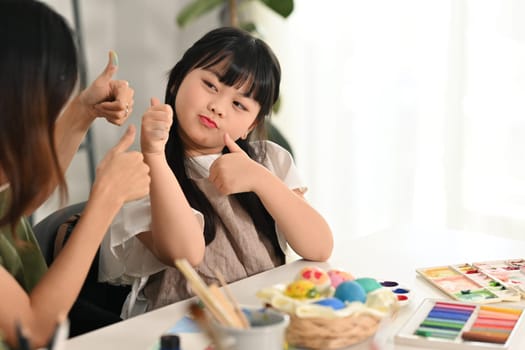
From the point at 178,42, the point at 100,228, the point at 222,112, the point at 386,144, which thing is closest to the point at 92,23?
the point at 178,42

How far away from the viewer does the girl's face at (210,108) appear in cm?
145

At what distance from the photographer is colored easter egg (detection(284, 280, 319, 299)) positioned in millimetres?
975

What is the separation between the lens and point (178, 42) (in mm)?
3588

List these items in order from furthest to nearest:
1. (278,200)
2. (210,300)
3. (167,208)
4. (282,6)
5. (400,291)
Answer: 1. (282,6)
2. (278,200)
3. (167,208)
4. (400,291)
5. (210,300)

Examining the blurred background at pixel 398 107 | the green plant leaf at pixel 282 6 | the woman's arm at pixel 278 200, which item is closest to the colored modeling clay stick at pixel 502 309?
the woman's arm at pixel 278 200

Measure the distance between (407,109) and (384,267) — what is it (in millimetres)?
1591

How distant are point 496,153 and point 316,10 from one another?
3.09 feet

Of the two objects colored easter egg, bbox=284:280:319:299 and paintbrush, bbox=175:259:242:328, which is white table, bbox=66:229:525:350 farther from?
paintbrush, bbox=175:259:242:328

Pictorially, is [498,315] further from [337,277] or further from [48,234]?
[48,234]

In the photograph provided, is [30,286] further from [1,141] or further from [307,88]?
[307,88]

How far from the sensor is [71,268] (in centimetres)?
106

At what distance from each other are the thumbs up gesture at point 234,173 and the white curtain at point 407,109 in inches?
55.8

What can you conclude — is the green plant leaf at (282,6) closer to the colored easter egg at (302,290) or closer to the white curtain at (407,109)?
the white curtain at (407,109)

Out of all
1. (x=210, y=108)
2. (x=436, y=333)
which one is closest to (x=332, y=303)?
(x=436, y=333)
